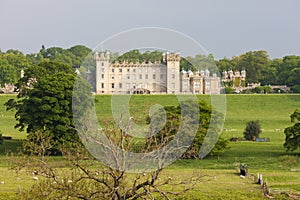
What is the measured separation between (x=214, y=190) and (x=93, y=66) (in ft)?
52.3

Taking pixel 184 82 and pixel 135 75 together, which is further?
pixel 184 82

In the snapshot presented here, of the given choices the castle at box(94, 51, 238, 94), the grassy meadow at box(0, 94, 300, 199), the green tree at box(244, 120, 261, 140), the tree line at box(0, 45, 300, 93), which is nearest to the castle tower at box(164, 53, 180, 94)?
the castle at box(94, 51, 238, 94)

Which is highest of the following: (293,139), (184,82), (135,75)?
(135,75)

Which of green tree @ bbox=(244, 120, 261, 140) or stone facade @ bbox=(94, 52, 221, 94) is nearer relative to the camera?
stone facade @ bbox=(94, 52, 221, 94)

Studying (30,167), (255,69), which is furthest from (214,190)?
(255,69)

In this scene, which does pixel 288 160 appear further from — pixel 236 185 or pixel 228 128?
pixel 228 128

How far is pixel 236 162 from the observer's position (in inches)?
1198

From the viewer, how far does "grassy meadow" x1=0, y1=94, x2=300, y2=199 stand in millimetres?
21562

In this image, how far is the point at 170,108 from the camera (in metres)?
35.2

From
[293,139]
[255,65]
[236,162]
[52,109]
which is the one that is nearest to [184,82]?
[52,109]

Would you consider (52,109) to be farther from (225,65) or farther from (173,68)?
(225,65)

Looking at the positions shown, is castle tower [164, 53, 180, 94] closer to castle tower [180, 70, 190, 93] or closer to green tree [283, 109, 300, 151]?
castle tower [180, 70, 190, 93]

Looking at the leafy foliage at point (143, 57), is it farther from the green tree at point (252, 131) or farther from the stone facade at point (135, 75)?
the green tree at point (252, 131)

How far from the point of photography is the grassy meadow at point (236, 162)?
21562mm
